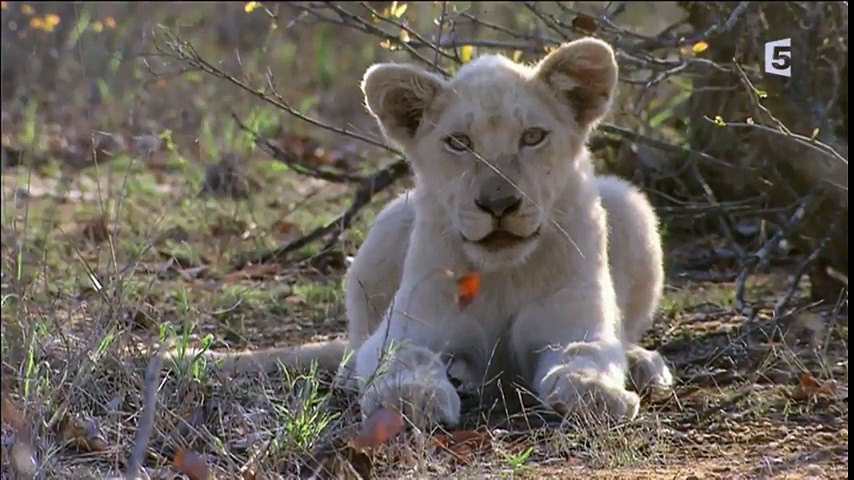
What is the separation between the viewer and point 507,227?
404 cm

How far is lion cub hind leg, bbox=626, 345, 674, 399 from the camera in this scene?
4254 millimetres

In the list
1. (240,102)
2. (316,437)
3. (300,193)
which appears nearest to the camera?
(316,437)

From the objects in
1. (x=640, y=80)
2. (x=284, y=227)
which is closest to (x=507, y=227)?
(x=640, y=80)

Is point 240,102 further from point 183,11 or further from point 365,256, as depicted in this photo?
point 365,256

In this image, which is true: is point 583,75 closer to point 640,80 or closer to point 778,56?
point 778,56

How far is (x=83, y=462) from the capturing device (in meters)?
3.38

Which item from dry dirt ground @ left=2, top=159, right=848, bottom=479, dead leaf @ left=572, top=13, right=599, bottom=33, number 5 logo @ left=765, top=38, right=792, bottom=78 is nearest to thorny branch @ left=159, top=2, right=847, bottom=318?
dead leaf @ left=572, top=13, right=599, bottom=33

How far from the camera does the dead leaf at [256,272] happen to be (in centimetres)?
629

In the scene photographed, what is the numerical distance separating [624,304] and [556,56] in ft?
3.38

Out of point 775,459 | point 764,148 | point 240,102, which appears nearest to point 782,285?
point 764,148

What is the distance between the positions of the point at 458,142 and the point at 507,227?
31cm

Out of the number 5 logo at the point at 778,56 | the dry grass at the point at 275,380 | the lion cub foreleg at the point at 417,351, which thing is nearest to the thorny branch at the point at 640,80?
the number 5 logo at the point at 778,56

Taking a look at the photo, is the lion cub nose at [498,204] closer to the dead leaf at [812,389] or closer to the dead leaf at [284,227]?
the dead leaf at [812,389]

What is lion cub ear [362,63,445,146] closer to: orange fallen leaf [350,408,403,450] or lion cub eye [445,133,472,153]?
lion cub eye [445,133,472,153]
